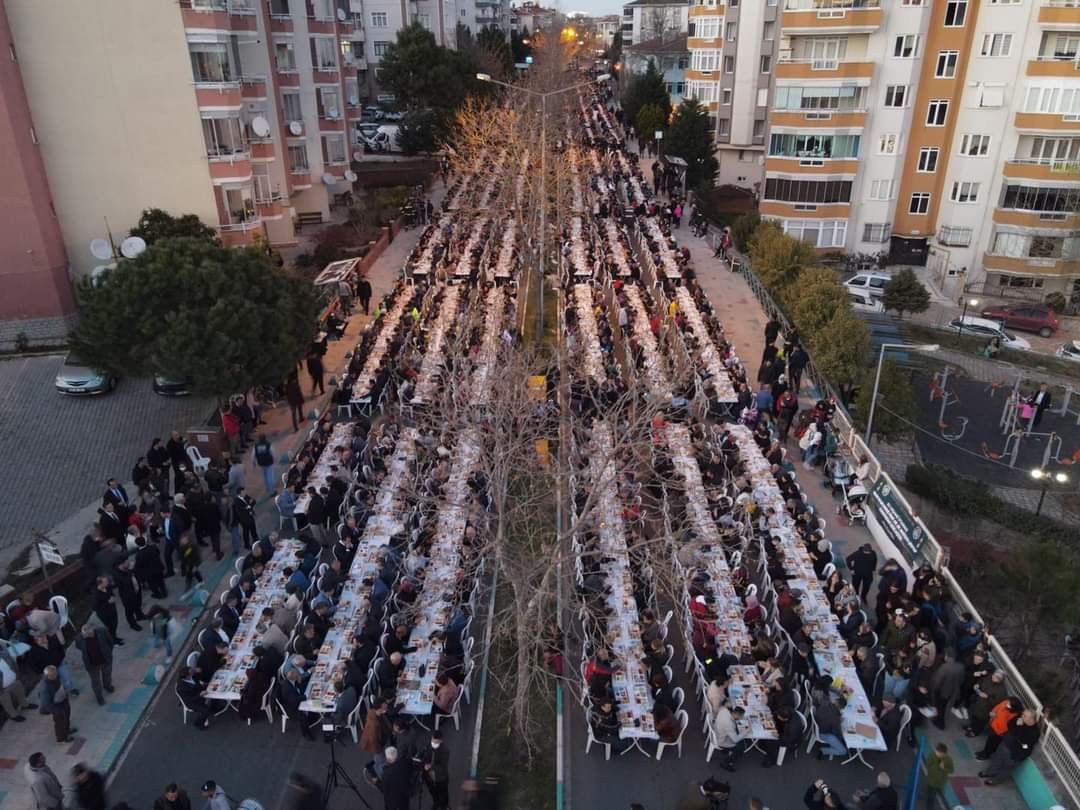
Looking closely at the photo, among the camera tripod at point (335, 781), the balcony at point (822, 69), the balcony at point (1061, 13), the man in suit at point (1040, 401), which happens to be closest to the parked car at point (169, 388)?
the camera tripod at point (335, 781)

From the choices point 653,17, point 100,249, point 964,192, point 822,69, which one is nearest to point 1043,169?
point 964,192

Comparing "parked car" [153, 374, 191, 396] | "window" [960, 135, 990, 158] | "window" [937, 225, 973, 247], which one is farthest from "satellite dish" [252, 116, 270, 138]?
"window" [937, 225, 973, 247]

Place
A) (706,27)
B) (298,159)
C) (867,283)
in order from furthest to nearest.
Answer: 1. (706,27)
2. (298,159)
3. (867,283)

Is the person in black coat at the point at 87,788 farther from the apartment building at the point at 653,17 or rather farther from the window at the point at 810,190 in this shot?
the apartment building at the point at 653,17

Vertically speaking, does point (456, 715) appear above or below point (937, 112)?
below

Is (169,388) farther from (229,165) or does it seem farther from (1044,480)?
(1044,480)

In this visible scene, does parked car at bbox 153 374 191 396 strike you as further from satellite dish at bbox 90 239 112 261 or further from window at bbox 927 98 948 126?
window at bbox 927 98 948 126
